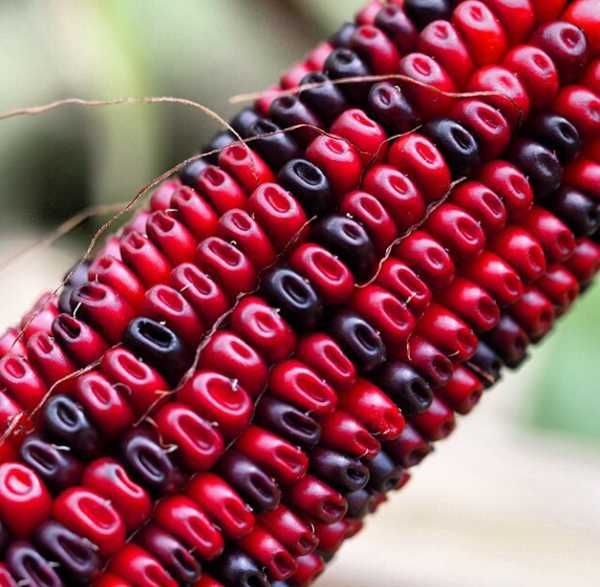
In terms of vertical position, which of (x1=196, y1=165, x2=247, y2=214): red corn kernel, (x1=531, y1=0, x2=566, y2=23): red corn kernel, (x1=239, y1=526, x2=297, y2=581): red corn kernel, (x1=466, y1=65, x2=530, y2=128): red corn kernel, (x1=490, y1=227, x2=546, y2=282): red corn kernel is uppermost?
(x1=531, y1=0, x2=566, y2=23): red corn kernel

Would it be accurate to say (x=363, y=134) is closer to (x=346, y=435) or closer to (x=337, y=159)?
(x=337, y=159)

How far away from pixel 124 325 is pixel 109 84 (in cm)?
75

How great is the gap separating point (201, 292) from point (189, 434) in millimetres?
63

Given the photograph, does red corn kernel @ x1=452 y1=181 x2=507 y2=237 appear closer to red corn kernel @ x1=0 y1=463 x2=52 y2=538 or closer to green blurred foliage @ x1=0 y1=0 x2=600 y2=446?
red corn kernel @ x1=0 y1=463 x2=52 y2=538

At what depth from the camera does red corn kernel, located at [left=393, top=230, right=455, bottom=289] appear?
1.50 ft

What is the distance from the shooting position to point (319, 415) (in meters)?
0.44

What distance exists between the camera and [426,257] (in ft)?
1.50

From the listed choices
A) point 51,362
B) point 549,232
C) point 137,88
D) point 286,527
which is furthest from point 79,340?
point 137,88

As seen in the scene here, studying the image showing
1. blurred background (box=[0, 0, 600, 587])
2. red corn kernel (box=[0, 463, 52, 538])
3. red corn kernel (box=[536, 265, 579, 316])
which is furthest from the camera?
blurred background (box=[0, 0, 600, 587])

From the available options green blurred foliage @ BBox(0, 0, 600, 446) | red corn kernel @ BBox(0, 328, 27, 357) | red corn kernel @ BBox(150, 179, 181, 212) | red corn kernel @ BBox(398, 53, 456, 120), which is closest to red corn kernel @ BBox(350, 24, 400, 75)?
red corn kernel @ BBox(398, 53, 456, 120)

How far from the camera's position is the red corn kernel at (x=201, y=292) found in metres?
0.44

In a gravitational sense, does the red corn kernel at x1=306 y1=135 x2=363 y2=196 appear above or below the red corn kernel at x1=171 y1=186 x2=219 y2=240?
above

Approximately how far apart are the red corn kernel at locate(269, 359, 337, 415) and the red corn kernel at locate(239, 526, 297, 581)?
0.21 ft

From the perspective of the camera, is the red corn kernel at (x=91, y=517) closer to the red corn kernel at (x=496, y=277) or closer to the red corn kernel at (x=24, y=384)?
the red corn kernel at (x=24, y=384)
